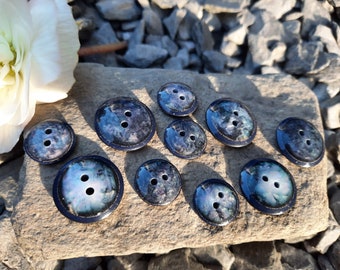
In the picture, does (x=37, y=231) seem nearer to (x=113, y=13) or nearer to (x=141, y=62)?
(x=141, y=62)

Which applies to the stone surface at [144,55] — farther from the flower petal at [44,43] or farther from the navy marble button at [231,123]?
the flower petal at [44,43]

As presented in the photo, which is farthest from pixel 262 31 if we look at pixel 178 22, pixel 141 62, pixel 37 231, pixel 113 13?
pixel 37 231

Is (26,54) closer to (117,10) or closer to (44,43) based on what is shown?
(44,43)

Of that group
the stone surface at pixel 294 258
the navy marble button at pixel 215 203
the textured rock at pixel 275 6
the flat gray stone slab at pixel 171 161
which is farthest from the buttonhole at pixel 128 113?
the textured rock at pixel 275 6

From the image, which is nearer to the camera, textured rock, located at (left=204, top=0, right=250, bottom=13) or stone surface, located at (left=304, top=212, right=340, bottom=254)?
stone surface, located at (left=304, top=212, right=340, bottom=254)

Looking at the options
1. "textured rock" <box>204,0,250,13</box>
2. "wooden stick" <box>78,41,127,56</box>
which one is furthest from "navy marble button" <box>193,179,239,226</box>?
"textured rock" <box>204,0,250,13</box>

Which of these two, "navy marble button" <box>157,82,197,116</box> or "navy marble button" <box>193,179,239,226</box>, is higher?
"navy marble button" <box>157,82,197,116</box>

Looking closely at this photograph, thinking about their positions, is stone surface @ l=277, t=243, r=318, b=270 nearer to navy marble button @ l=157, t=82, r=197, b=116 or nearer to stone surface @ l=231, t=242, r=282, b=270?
stone surface @ l=231, t=242, r=282, b=270
